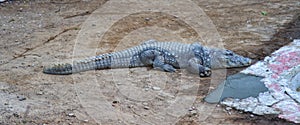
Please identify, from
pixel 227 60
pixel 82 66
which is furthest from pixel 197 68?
pixel 82 66

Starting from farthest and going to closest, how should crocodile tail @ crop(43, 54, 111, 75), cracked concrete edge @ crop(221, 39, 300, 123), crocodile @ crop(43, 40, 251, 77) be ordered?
crocodile @ crop(43, 40, 251, 77) < crocodile tail @ crop(43, 54, 111, 75) < cracked concrete edge @ crop(221, 39, 300, 123)

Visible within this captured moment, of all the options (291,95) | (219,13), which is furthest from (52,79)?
(219,13)

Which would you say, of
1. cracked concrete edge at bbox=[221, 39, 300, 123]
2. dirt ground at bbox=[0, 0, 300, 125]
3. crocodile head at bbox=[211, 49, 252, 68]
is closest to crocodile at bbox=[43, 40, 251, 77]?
crocodile head at bbox=[211, 49, 252, 68]

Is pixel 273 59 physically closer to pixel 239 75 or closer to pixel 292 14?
pixel 239 75

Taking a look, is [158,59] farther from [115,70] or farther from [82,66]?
[82,66]

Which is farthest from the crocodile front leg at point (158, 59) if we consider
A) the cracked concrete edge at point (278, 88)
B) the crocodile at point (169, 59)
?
the cracked concrete edge at point (278, 88)

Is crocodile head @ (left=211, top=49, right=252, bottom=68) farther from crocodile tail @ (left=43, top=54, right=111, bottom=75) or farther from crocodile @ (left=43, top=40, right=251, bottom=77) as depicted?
crocodile tail @ (left=43, top=54, right=111, bottom=75)

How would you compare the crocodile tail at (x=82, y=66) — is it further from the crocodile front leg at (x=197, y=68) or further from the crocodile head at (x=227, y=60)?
the crocodile head at (x=227, y=60)

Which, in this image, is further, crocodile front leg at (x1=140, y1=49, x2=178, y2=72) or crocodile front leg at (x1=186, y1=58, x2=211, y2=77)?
crocodile front leg at (x1=140, y1=49, x2=178, y2=72)
